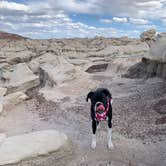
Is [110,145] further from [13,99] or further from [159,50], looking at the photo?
[159,50]

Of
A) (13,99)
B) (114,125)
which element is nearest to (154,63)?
(13,99)

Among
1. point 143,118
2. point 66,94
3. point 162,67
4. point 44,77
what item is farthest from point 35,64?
point 143,118

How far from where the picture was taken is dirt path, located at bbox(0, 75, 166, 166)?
706 centimetres

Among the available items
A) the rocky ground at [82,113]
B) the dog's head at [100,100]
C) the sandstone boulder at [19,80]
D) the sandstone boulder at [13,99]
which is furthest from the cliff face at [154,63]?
the dog's head at [100,100]

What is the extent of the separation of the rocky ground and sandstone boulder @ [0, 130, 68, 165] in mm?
120

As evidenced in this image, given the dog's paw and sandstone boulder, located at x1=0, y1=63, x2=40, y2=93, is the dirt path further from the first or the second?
sandstone boulder, located at x1=0, y1=63, x2=40, y2=93

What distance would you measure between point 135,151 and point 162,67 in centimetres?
782

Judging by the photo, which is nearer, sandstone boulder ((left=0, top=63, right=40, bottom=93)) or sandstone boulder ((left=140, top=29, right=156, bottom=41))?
sandstone boulder ((left=0, top=63, right=40, bottom=93))

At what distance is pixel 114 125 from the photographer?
9.40 meters

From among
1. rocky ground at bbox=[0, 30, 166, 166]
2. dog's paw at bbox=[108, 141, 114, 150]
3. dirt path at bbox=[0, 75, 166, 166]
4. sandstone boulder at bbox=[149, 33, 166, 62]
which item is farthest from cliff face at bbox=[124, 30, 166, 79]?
dog's paw at bbox=[108, 141, 114, 150]

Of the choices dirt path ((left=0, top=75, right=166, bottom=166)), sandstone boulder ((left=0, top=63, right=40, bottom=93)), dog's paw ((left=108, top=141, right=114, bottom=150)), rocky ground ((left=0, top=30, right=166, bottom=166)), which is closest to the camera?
dirt path ((left=0, top=75, right=166, bottom=166))

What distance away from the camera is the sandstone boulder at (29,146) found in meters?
6.54

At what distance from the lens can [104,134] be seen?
8.58 meters

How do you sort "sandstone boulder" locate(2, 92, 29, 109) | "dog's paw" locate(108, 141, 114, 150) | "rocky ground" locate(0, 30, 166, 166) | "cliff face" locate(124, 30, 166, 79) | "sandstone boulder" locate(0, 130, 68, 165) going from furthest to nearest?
"cliff face" locate(124, 30, 166, 79), "sandstone boulder" locate(2, 92, 29, 109), "dog's paw" locate(108, 141, 114, 150), "rocky ground" locate(0, 30, 166, 166), "sandstone boulder" locate(0, 130, 68, 165)
